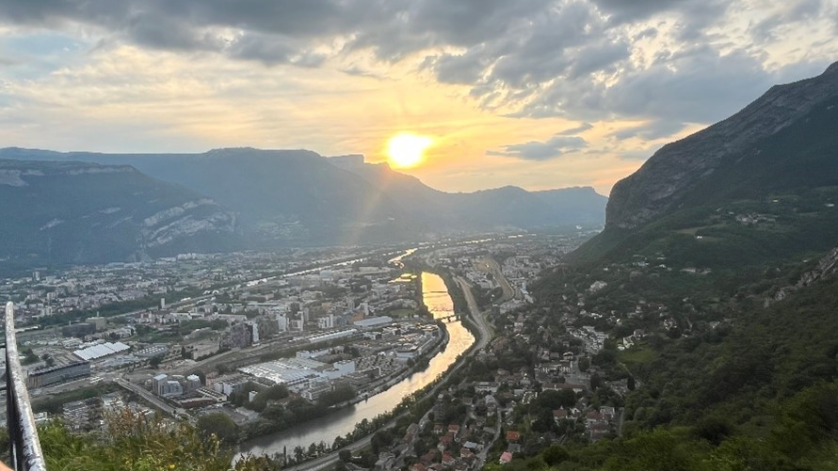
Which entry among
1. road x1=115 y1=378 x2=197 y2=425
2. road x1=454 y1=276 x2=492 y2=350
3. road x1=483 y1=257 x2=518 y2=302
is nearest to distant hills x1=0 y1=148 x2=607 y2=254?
road x1=483 y1=257 x2=518 y2=302

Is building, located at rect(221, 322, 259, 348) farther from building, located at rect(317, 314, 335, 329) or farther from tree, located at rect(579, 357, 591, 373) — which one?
tree, located at rect(579, 357, 591, 373)

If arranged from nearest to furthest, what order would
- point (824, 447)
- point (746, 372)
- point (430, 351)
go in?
point (824, 447), point (746, 372), point (430, 351)

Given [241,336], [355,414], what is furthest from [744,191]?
[241,336]

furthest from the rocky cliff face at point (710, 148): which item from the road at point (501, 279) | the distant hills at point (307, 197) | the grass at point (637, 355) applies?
the distant hills at point (307, 197)

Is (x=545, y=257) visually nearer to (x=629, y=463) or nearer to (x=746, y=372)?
(x=746, y=372)

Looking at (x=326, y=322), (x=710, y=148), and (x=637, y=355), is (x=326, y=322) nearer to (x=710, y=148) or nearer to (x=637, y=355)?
(x=637, y=355)

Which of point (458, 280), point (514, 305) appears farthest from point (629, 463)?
point (458, 280)
